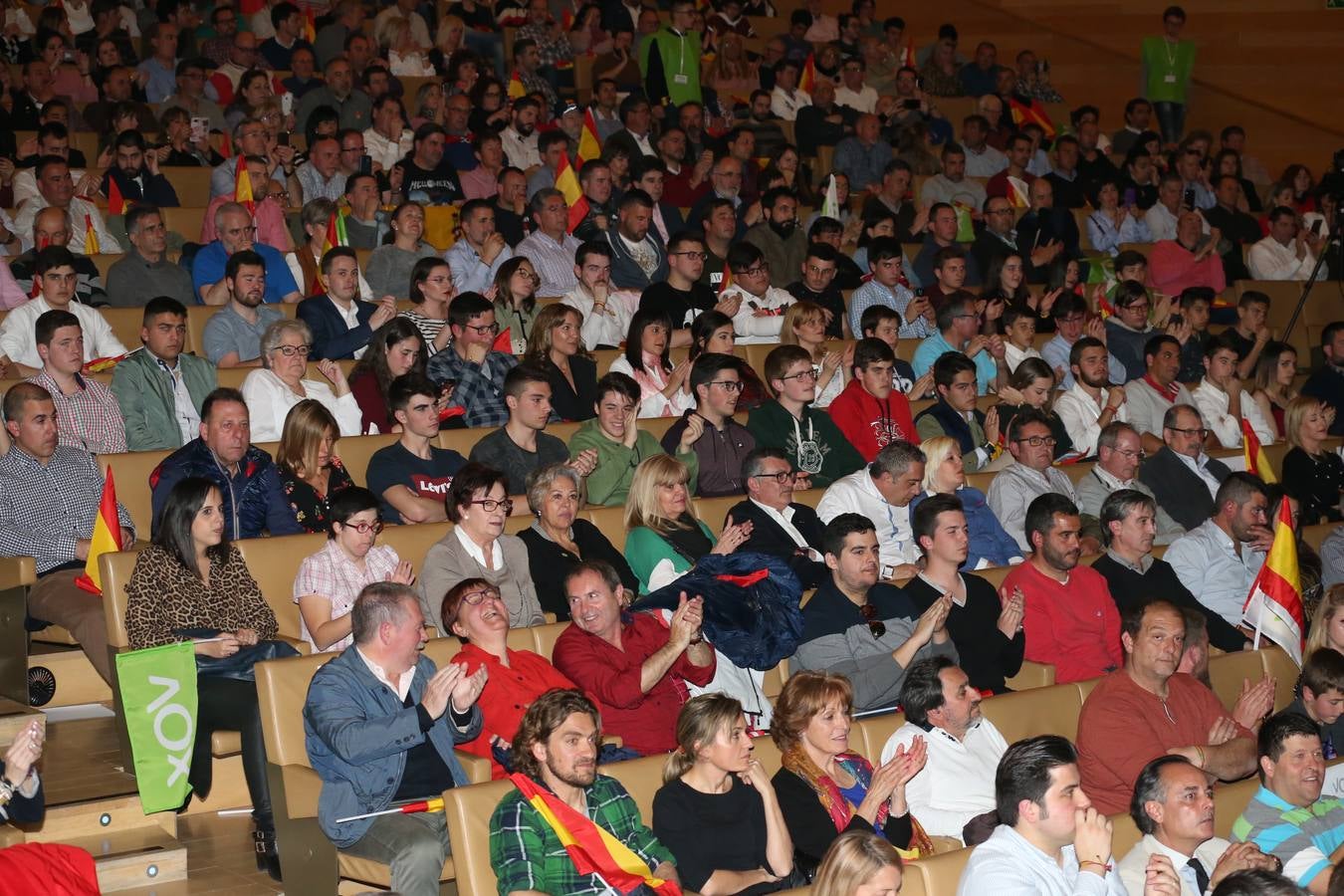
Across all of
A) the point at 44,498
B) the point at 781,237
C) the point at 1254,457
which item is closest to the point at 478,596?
the point at 44,498

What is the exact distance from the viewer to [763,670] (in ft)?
15.6

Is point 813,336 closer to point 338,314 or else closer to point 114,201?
point 338,314

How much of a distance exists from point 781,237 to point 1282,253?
12.2 feet

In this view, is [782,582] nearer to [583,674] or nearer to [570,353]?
[583,674]

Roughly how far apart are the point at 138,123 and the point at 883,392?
461 centimetres

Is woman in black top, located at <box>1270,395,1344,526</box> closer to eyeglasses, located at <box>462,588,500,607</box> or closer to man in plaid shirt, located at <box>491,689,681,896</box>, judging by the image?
eyeglasses, located at <box>462,588,500,607</box>

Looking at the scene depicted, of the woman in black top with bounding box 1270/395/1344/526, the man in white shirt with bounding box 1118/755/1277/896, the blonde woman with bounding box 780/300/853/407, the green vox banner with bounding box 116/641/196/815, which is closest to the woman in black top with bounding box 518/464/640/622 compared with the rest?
the green vox banner with bounding box 116/641/196/815

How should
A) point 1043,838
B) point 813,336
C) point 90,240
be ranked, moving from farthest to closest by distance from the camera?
point 90,240, point 813,336, point 1043,838

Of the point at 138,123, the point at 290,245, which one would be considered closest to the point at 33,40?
the point at 138,123

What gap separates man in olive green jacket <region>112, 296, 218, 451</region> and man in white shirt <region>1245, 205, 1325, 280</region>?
705 centimetres

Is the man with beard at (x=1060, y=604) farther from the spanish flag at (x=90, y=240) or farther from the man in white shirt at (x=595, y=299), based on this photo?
the spanish flag at (x=90, y=240)

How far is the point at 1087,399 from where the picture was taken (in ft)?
24.2

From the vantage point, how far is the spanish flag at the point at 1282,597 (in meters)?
5.45

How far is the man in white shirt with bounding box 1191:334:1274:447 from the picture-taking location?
25.7 feet
